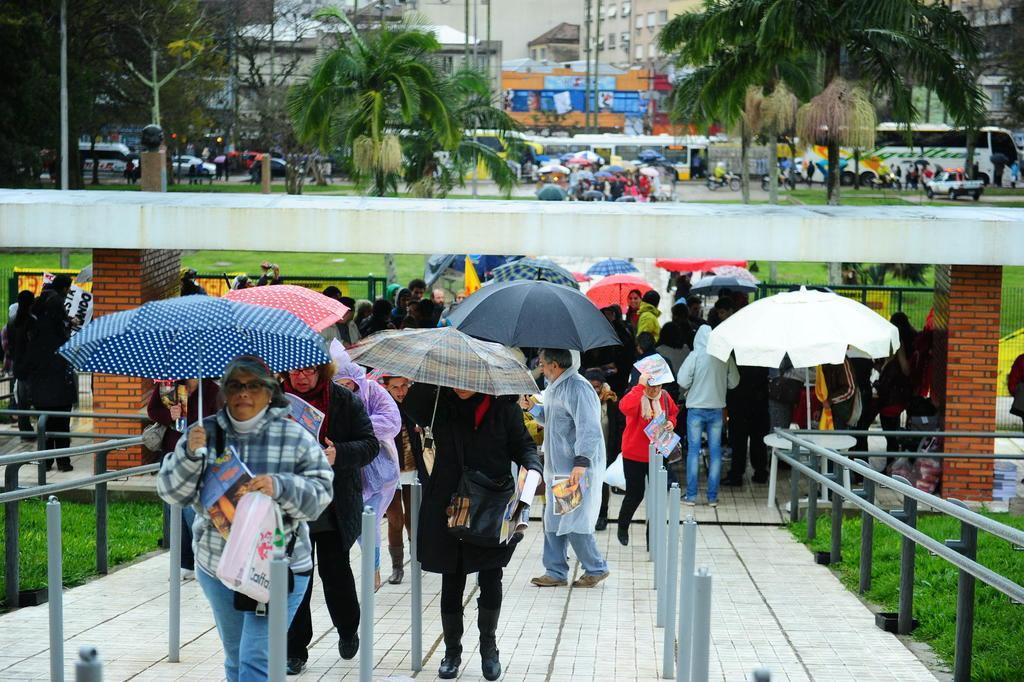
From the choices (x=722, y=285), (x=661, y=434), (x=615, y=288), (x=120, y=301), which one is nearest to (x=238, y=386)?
(x=661, y=434)

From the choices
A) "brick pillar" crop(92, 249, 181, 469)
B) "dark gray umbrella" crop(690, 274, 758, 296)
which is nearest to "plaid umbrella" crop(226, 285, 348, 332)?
"brick pillar" crop(92, 249, 181, 469)

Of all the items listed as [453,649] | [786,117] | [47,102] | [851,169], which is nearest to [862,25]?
[786,117]

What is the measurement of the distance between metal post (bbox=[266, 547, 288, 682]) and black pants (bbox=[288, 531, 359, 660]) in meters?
2.01

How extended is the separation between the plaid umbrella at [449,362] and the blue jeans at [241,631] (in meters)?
1.67

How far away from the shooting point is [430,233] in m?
13.9

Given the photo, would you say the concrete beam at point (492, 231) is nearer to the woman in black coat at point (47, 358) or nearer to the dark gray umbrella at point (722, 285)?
the woman in black coat at point (47, 358)

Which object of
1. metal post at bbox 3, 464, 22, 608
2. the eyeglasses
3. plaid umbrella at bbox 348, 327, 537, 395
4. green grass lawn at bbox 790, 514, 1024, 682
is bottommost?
green grass lawn at bbox 790, 514, 1024, 682

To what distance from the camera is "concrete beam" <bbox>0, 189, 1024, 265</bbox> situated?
13.5 m

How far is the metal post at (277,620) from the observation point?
4.77 m

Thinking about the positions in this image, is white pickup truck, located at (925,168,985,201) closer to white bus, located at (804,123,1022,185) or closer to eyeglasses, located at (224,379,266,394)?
white bus, located at (804,123,1022,185)

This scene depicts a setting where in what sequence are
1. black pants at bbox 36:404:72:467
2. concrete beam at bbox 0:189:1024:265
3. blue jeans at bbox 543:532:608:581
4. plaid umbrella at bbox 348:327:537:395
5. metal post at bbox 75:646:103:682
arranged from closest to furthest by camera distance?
1. metal post at bbox 75:646:103:682
2. plaid umbrella at bbox 348:327:537:395
3. blue jeans at bbox 543:532:608:581
4. concrete beam at bbox 0:189:1024:265
5. black pants at bbox 36:404:72:467

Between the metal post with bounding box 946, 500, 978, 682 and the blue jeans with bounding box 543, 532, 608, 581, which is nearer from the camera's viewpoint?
the metal post with bounding box 946, 500, 978, 682

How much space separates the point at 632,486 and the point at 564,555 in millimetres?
1785

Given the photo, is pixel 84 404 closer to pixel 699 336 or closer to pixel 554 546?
pixel 699 336
